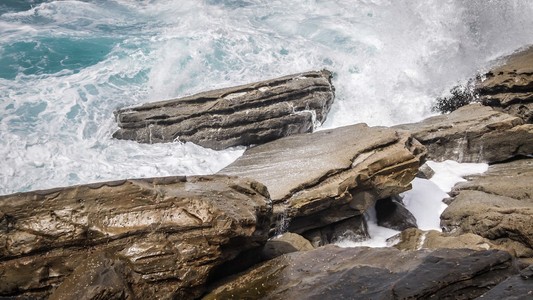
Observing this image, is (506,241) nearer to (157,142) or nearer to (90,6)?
(157,142)

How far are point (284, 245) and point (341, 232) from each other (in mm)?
1515

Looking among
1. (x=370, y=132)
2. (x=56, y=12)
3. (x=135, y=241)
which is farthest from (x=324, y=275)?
(x=56, y=12)

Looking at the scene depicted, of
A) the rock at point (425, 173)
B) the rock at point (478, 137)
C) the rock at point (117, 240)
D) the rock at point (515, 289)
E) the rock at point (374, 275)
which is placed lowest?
the rock at point (117, 240)

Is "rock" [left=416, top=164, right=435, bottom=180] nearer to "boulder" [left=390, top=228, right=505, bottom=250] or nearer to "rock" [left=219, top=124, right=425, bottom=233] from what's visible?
"rock" [left=219, top=124, right=425, bottom=233]

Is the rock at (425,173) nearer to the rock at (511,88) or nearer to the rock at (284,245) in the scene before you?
the rock at (511,88)

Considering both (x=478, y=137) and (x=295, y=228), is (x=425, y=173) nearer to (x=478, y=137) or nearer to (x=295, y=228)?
(x=478, y=137)

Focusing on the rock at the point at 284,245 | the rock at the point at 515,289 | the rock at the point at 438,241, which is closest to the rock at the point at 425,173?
the rock at the point at 438,241

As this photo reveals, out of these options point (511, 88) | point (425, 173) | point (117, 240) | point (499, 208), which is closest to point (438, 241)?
point (499, 208)

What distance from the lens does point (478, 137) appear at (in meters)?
8.69

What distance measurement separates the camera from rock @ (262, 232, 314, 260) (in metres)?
5.39

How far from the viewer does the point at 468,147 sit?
28.8 feet

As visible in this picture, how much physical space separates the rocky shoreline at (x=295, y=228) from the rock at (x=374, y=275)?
0.04 feet

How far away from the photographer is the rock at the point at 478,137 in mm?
8492

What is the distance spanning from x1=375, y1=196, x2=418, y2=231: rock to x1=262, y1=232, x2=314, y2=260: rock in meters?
1.99
